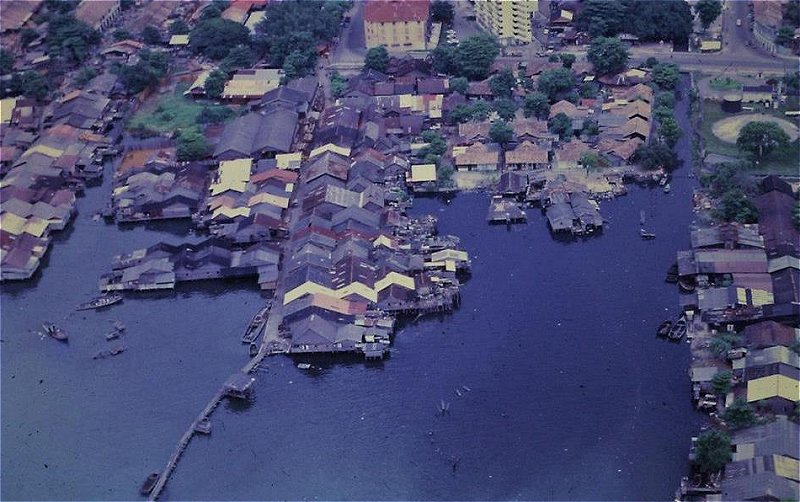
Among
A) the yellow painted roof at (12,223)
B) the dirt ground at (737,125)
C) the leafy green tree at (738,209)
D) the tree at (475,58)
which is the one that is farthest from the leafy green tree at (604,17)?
the yellow painted roof at (12,223)

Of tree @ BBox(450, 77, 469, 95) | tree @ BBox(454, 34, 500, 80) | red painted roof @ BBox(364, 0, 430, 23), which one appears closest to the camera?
tree @ BBox(450, 77, 469, 95)

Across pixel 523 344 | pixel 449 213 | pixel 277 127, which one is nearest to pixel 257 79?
pixel 277 127

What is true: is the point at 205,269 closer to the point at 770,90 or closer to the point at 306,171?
the point at 306,171

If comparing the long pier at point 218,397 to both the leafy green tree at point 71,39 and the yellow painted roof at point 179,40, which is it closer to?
the yellow painted roof at point 179,40

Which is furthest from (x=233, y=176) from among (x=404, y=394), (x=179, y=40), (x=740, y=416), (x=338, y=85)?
(x=740, y=416)

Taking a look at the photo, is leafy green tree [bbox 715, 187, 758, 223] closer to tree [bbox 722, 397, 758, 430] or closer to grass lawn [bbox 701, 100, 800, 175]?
grass lawn [bbox 701, 100, 800, 175]

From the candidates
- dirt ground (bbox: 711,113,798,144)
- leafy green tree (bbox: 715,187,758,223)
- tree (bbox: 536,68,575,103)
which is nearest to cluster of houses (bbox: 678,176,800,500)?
leafy green tree (bbox: 715,187,758,223)
